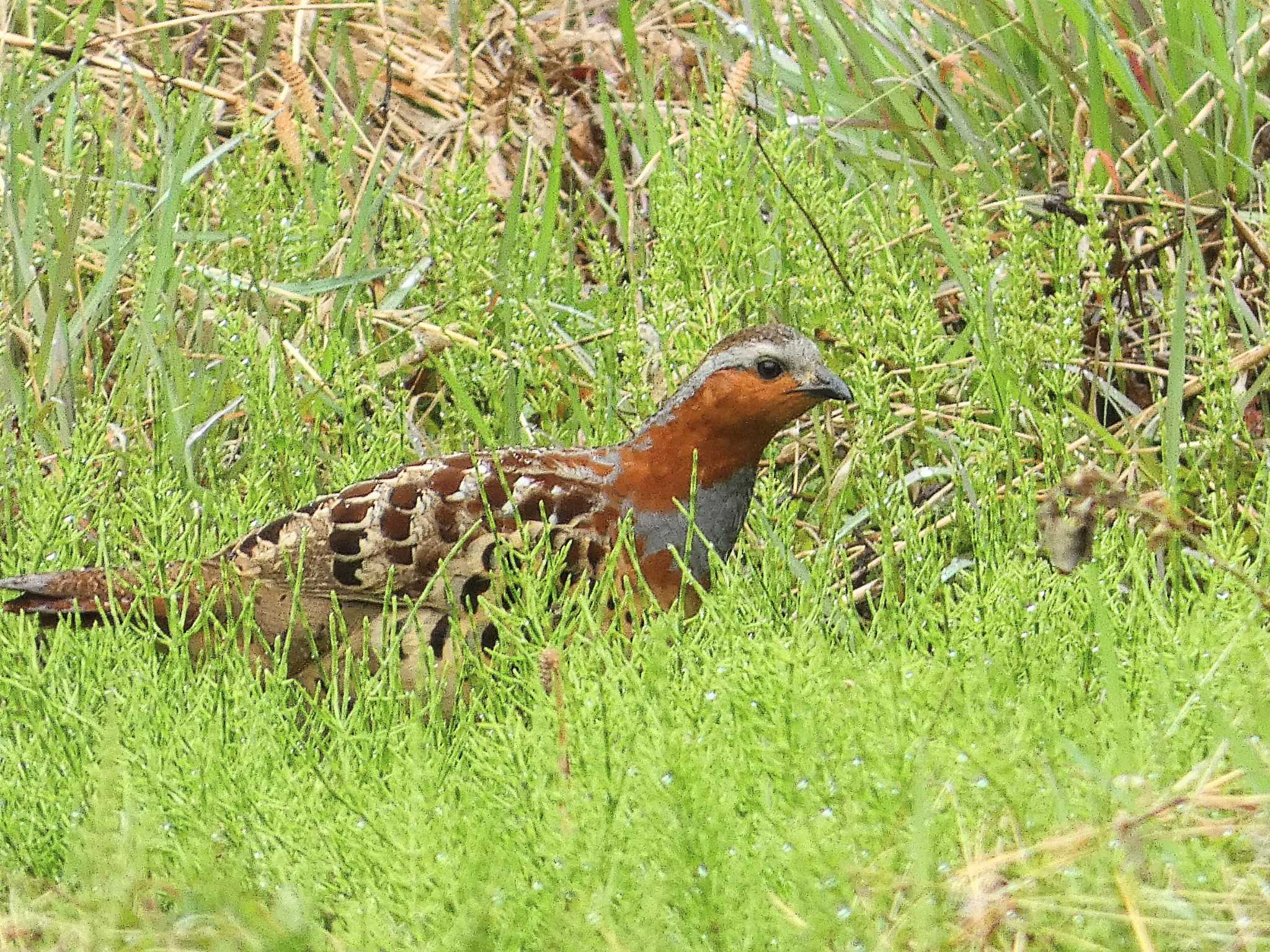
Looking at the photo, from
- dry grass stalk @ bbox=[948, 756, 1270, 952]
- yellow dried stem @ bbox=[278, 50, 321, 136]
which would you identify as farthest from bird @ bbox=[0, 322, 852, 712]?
yellow dried stem @ bbox=[278, 50, 321, 136]

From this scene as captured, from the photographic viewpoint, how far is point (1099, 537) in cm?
377

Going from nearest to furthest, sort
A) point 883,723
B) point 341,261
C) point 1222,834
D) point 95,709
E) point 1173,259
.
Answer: point 1222,834 < point 883,723 < point 95,709 < point 1173,259 < point 341,261

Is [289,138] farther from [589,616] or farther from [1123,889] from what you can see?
[1123,889]

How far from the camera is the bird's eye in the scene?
4043 mm

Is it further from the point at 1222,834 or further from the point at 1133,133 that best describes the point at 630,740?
the point at 1133,133

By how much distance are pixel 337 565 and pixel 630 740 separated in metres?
1.38

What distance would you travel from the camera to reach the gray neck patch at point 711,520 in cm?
407

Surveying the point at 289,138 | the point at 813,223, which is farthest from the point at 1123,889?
the point at 289,138

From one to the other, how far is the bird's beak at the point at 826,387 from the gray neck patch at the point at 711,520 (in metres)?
0.24

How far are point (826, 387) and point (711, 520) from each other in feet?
1.23

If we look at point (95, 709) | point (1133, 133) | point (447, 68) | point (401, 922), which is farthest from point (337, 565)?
point (447, 68)

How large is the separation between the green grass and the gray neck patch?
0.25 feet

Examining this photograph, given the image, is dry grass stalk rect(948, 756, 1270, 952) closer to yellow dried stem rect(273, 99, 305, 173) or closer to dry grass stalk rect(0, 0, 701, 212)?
yellow dried stem rect(273, 99, 305, 173)

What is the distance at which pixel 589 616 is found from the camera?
128 inches
